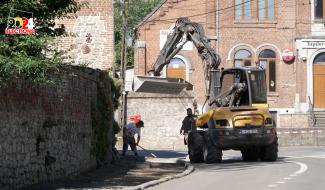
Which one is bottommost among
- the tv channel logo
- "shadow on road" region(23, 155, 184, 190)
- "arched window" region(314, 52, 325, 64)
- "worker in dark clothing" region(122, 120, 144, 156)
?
"shadow on road" region(23, 155, 184, 190)

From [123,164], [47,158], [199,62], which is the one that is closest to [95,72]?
[123,164]

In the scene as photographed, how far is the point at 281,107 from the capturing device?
48.1 metres

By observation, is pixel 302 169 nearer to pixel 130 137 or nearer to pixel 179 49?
pixel 179 49

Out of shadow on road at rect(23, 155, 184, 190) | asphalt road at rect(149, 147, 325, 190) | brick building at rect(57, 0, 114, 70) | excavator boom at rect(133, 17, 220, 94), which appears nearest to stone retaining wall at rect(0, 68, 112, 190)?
shadow on road at rect(23, 155, 184, 190)

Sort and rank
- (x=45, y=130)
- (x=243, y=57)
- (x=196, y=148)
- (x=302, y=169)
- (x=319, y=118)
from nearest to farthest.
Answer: (x=45, y=130) → (x=302, y=169) → (x=196, y=148) → (x=319, y=118) → (x=243, y=57)

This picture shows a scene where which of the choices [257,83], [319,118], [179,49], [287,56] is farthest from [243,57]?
[257,83]

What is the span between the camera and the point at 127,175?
19.8 m

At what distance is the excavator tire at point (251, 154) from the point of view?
84.3ft

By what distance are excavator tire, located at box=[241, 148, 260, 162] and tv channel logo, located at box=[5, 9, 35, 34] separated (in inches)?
517

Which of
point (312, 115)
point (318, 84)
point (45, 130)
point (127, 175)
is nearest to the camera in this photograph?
point (45, 130)

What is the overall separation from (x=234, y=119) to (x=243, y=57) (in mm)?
24532

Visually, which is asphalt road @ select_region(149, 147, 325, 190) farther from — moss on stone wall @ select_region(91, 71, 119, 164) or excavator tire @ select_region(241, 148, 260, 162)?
moss on stone wall @ select_region(91, 71, 119, 164)

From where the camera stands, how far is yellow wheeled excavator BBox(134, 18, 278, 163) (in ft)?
79.6

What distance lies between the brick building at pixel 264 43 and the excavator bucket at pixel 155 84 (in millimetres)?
14802
